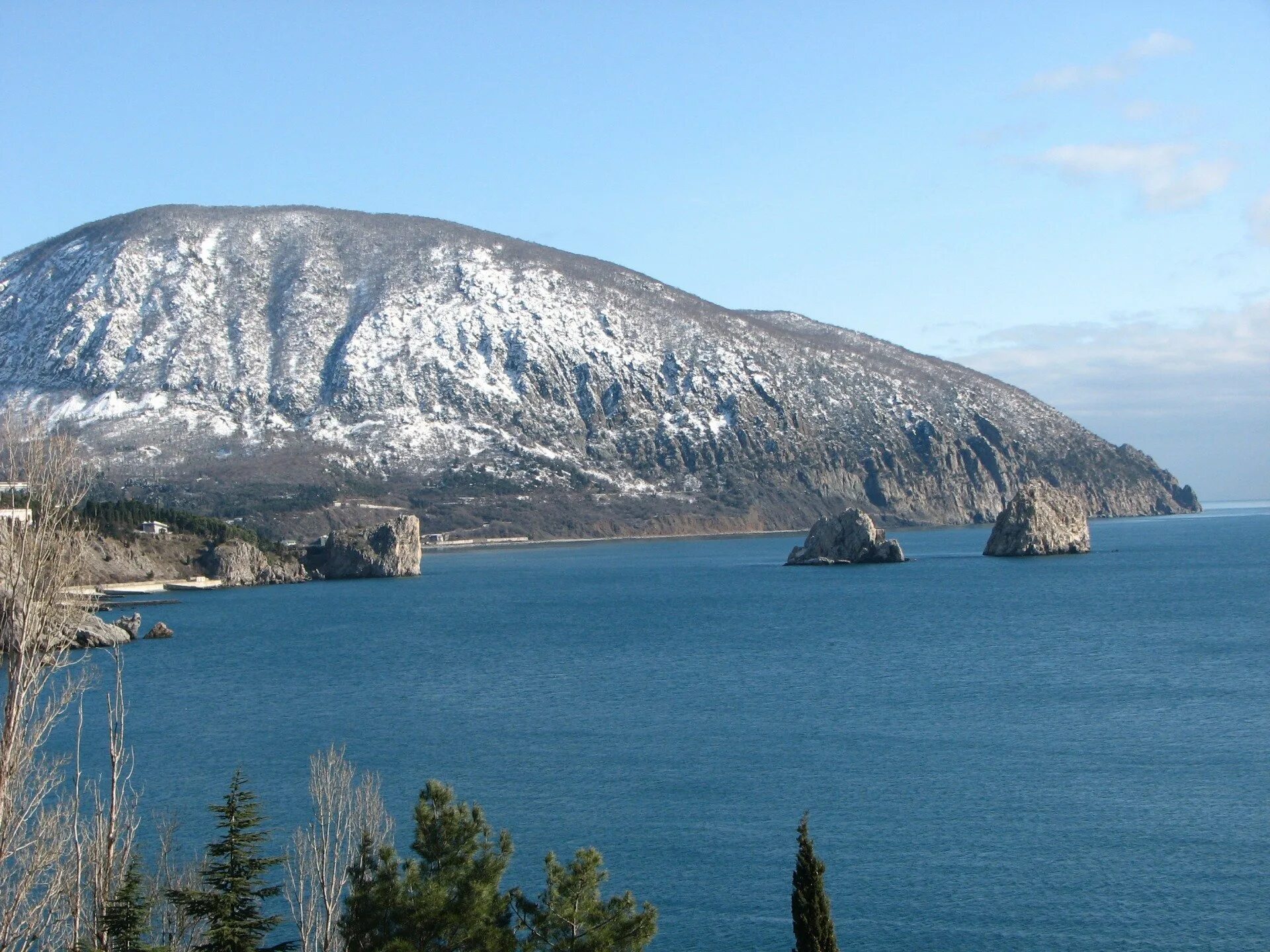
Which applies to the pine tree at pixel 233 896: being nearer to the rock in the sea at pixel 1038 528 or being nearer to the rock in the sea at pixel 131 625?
the rock in the sea at pixel 131 625

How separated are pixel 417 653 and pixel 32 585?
2113 inches

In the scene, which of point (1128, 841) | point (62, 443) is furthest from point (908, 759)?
point (62, 443)

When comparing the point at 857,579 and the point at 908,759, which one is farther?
the point at 857,579

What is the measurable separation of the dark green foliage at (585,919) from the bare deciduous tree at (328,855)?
318cm

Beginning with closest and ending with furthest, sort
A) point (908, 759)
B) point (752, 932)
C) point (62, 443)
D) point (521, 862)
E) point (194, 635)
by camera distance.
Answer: point (62, 443) → point (752, 932) → point (521, 862) → point (908, 759) → point (194, 635)

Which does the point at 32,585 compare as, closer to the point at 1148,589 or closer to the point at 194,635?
the point at 194,635

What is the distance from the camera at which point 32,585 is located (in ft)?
44.4

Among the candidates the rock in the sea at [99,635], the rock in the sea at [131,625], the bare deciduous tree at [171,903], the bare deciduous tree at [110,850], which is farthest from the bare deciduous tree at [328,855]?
the rock in the sea at [131,625]

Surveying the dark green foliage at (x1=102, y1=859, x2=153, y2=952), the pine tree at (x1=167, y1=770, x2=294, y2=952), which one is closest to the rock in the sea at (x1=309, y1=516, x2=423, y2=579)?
the dark green foliage at (x1=102, y1=859, x2=153, y2=952)

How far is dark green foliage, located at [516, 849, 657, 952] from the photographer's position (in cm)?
1698

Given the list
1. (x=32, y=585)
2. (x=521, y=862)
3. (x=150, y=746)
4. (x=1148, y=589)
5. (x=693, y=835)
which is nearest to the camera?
(x=32, y=585)

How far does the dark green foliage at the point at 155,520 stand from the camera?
4289 inches

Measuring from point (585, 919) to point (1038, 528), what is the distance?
405 feet

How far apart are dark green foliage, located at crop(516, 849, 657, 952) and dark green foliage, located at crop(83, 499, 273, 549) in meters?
96.5
